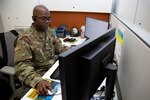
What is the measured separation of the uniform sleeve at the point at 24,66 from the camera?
45.4 inches

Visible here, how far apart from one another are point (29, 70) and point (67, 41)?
1250mm

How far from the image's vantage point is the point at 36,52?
1.47 m

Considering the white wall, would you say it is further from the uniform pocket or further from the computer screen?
the uniform pocket

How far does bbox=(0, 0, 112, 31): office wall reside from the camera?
7.84ft

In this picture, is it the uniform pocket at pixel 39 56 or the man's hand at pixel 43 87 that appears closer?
the man's hand at pixel 43 87

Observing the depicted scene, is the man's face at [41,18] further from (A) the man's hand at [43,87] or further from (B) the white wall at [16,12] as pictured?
(B) the white wall at [16,12]

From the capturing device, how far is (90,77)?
646 millimetres

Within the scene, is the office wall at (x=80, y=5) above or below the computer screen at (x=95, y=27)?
above

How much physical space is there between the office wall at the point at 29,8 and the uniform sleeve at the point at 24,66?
4.39 ft

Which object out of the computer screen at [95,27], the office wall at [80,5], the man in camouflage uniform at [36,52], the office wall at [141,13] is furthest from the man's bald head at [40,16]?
the office wall at [80,5]

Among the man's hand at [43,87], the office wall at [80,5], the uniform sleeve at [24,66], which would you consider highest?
the office wall at [80,5]

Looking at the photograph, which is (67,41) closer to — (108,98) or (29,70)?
(29,70)

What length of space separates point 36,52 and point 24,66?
25 centimetres

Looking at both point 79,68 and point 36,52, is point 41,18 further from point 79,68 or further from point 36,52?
point 79,68
